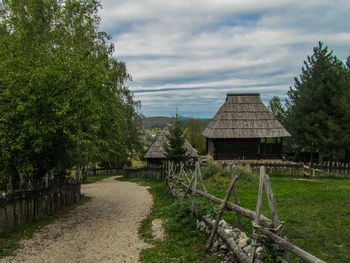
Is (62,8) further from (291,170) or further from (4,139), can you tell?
(291,170)

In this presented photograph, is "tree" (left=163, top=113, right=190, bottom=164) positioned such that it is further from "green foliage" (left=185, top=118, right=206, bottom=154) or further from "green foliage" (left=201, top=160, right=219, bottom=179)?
"green foliage" (left=185, top=118, right=206, bottom=154)

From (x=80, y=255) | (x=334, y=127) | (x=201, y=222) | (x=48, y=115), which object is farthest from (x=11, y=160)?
(x=334, y=127)

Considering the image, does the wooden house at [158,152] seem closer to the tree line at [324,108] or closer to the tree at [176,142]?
the tree at [176,142]

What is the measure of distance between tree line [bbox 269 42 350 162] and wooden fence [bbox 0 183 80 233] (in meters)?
21.3

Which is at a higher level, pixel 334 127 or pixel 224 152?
pixel 334 127

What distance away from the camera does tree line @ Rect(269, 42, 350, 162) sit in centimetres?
2288

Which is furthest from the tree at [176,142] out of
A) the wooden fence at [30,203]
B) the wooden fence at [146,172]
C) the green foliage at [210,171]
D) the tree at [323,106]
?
the tree at [323,106]

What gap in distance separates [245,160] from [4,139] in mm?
18743

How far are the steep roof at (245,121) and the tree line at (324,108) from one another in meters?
3.60

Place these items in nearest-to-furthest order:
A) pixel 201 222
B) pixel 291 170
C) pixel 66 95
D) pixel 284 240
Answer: pixel 284 240
pixel 201 222
pixel 66 95
pixel 291 170

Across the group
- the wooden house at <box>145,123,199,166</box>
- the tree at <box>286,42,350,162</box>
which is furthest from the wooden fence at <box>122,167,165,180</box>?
the tree at <box>286,42,350,162</box>

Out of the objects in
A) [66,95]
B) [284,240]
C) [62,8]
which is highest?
[62,8]

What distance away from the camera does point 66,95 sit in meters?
8.57

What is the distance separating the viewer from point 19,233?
797cm
